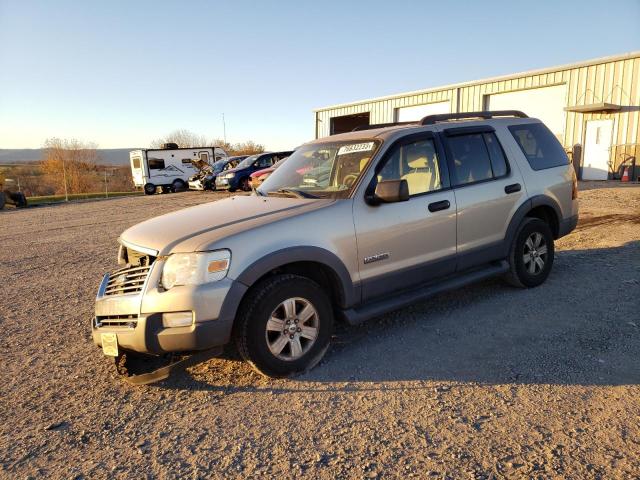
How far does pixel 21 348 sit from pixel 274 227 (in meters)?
2.75

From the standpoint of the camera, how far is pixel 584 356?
139 inches

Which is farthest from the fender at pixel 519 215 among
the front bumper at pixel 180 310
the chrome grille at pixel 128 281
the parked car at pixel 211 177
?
the parked car at pixel 211 177

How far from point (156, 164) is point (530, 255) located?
28.5 metres

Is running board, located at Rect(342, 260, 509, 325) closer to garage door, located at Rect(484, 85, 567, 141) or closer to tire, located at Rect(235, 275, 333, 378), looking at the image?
tire, located at Rect(235, 275, 333, 378)

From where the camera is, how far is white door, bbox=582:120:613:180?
1792 centimetres

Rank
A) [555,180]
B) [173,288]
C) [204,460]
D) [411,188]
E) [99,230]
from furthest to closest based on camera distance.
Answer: [99,230] < [555,180] < [411,188] < [173,288] < [204,460]

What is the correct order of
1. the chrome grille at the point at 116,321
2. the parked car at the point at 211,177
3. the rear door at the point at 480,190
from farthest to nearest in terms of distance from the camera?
the parked car at the point at 211,177 → the rear door at the point at 480,190 → the chrome grille at the point at 116,321

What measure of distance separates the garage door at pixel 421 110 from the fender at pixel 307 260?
2077 cm

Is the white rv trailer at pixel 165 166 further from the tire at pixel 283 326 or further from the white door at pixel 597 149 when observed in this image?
the tire at pixel 283 326

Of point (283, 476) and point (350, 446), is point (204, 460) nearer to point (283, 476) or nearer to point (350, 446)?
point (283, 476)

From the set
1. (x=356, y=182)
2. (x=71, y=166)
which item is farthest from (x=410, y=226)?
(x=71, y=166)

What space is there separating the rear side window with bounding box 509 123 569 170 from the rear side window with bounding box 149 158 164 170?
2800 cm

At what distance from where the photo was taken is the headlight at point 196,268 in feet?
10.0

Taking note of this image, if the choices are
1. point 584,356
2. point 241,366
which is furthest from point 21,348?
point 584,356
